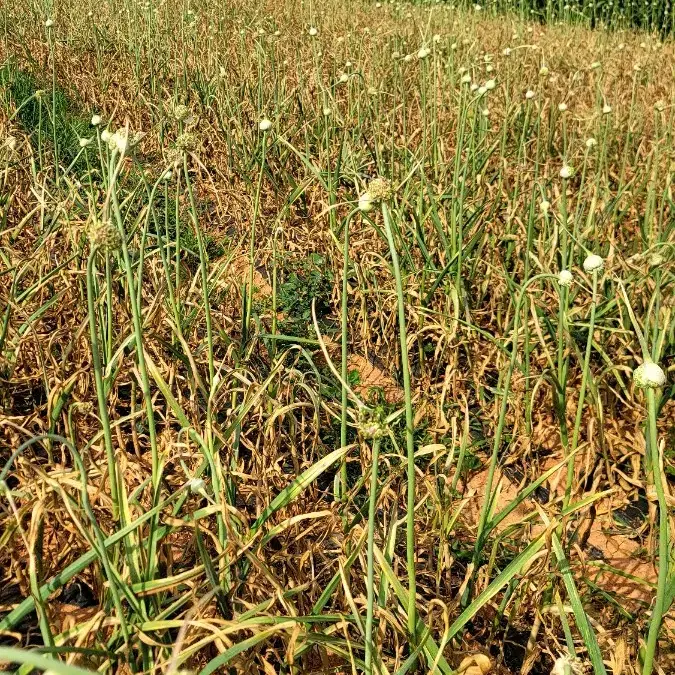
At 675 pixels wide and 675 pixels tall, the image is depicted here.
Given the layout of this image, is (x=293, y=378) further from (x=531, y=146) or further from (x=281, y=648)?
(x=531, y=146)

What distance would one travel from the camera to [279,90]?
3725mm

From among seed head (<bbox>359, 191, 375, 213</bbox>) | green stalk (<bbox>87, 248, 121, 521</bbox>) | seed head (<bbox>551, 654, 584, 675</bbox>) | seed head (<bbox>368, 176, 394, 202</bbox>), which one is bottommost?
seed head (<bbox>551, 654, 584, 675</bbox>)

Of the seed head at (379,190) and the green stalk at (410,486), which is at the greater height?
the seed head at (379,190)

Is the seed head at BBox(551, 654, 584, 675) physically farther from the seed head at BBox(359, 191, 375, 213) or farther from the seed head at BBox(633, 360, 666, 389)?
the seed head at BBox(359, 191, 375, 213)

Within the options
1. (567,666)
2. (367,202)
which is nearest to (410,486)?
(567,666)

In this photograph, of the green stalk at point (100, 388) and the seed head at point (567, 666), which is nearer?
the seed head at point (567, 666)

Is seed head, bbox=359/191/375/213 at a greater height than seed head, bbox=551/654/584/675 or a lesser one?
greater

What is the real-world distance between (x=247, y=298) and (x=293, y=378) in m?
0.31

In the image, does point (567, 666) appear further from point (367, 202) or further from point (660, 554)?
point (367, 202)

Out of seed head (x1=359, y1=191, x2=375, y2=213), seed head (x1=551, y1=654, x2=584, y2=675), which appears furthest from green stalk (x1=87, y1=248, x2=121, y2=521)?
seed head (x1=551, y1=654, x2=584, y2=675)

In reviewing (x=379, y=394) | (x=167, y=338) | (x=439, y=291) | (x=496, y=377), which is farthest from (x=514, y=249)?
(x=167, y=338)

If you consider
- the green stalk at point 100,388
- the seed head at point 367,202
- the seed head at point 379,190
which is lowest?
the green stalk at point 100,388

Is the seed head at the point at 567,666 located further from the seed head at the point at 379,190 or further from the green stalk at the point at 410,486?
the seed head at the point at 379,190

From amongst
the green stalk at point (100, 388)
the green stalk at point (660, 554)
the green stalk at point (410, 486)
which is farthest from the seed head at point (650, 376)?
the green stalk at point (100, 388)
